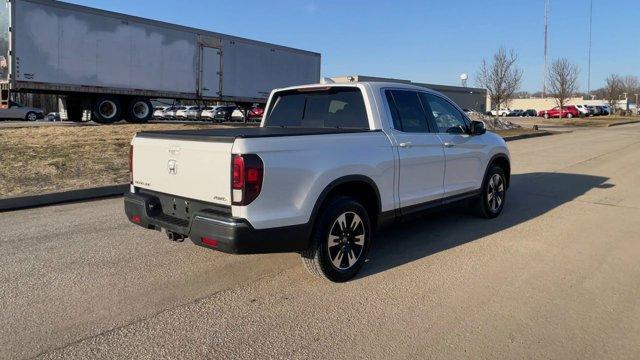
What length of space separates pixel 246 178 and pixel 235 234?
425 mm

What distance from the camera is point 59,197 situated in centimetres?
816

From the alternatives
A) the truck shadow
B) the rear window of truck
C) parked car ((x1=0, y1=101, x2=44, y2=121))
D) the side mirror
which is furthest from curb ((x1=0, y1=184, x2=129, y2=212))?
parked car ((x1=0, y1=101, x2=44, y2=121))

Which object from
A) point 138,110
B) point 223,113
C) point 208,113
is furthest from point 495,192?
A: point 208,113

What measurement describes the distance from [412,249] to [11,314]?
3.74 meters

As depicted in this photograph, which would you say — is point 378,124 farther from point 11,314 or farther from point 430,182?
point 11,314

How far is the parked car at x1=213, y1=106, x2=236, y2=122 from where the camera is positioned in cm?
3425

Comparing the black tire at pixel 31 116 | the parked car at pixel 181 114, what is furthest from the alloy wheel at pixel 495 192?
the parked car at pixel 181 114

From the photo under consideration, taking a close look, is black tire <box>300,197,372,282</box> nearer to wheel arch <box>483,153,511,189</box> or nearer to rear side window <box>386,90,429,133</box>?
rear side window <box>386,90,429,133</box>

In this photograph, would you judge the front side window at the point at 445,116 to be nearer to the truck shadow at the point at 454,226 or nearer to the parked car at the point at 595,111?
the truck shadow at the point at 454,226

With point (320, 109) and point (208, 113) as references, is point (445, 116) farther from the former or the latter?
point (208, 113)

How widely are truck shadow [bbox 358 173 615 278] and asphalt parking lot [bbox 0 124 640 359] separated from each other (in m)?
0.04

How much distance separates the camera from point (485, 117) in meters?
30.4

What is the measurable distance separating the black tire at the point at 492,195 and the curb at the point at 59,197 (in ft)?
19.6

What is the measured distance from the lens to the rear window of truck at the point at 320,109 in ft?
17.4
